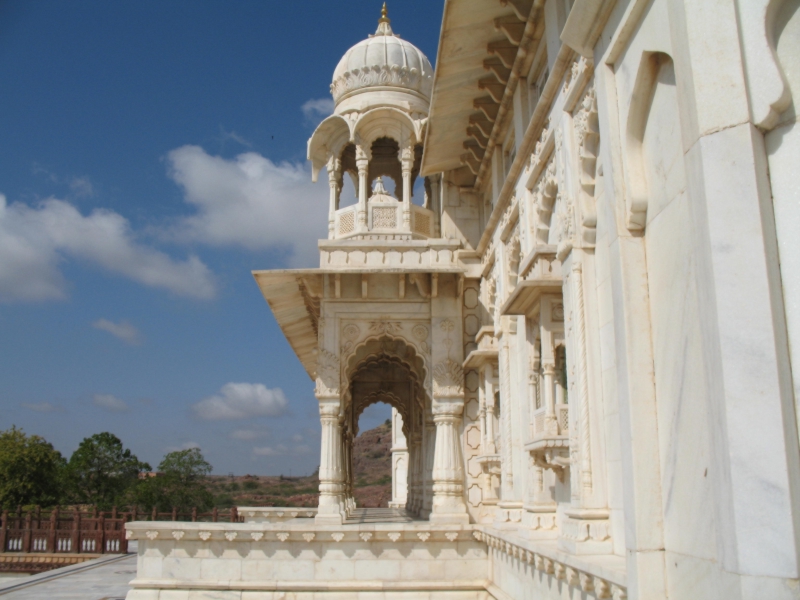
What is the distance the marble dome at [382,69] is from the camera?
55.2 ft

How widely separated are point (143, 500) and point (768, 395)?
32.7m

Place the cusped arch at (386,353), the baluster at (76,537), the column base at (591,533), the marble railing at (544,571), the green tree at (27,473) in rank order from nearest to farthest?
the marble railing at (544,571) < the column base at (591,533) < the cusped arch at (386,353) < the baluster at (76,537) < the green tree at (27,473)

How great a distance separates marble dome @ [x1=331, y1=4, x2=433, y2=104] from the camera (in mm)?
16828

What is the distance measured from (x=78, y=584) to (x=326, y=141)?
10769 mm

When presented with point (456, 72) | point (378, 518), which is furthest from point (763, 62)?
point (378, 518)

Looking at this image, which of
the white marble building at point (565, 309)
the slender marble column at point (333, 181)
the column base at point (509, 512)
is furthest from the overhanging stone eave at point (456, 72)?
the column base at point (509, 512)

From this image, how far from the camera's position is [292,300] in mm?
15398

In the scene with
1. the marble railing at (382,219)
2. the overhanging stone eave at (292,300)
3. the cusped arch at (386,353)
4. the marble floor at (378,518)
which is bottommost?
the marble floor at (378,518)

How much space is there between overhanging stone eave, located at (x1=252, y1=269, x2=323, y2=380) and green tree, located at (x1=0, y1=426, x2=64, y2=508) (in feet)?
57.8

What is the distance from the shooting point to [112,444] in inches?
1521

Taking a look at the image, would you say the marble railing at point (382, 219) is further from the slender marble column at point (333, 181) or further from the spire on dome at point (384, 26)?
the spire on dome at point (384, 26)

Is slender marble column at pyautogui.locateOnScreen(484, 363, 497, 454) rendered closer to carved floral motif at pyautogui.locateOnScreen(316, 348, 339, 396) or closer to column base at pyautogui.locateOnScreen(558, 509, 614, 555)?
carved floral motif at pyautogui.locateOnScreen(316, 348, 339, 396)

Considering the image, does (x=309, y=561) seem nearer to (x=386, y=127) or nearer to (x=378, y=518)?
(x=378, y=518)

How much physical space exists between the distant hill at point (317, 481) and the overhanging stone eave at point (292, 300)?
36557 mm
